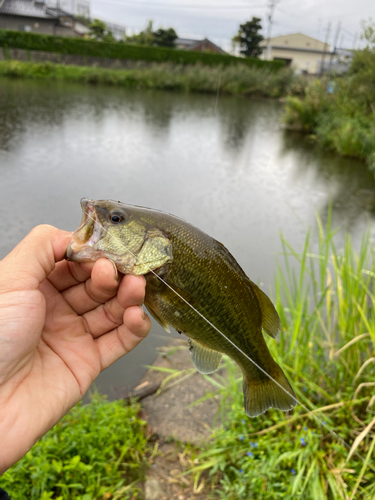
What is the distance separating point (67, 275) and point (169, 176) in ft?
26.1

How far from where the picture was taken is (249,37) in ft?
143

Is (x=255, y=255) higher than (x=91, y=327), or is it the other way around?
(x=91, y=327)

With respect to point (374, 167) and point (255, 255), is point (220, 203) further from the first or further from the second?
point (374, 167)

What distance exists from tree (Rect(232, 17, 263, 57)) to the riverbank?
4746 centimetres

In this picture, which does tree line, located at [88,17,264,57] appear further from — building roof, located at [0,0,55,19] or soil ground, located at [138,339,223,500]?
soil ground, located at [138,339,223,500]

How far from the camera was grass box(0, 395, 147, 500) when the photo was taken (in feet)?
7.22

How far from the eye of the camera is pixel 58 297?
1883mm

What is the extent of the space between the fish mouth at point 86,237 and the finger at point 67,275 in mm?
338

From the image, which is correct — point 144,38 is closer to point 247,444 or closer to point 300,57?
point 300,57

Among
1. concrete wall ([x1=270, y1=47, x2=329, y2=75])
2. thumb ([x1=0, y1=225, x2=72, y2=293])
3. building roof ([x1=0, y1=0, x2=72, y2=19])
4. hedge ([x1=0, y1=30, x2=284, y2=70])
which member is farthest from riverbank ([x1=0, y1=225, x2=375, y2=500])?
concrete wall ([x1=270, y1=47, x2=329, y2=75])

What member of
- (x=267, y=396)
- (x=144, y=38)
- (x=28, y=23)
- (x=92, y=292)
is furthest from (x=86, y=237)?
(x=28, y=23)

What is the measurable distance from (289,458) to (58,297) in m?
1.82

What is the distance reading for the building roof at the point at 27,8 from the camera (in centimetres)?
4112

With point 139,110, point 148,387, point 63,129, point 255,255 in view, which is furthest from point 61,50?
point 148,387
